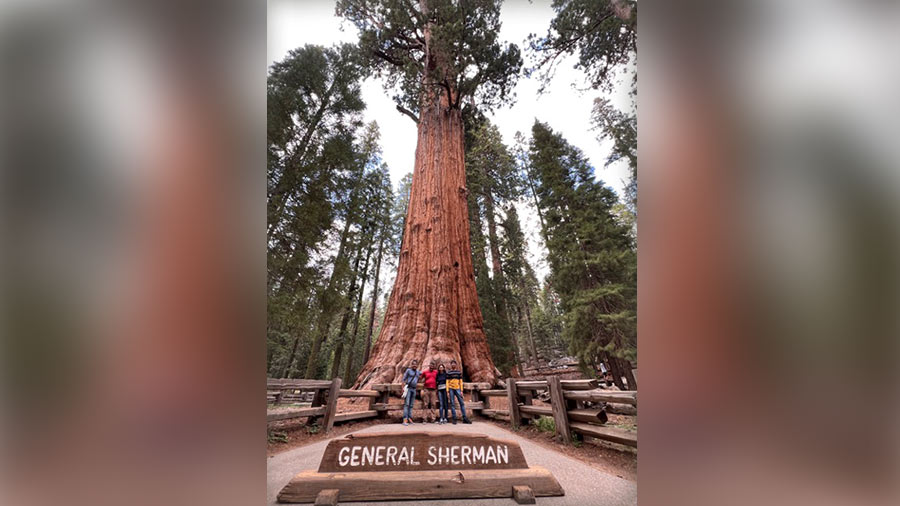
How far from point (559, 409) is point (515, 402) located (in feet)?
1.22

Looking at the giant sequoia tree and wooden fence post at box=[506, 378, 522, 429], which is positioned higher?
the giant sequoia tree

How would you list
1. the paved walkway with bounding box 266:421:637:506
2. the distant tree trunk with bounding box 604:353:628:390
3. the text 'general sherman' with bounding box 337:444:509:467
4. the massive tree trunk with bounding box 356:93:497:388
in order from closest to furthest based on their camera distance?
the paved walkway with bounding box 266:421:637:506 → the text 'general sherman' with bounding box 337:444:509:467 → the distant tree trunk with bounding box 604:353:628:390 → the massive tree trunk with bounding box 356:93:497:388

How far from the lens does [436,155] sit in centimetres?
309

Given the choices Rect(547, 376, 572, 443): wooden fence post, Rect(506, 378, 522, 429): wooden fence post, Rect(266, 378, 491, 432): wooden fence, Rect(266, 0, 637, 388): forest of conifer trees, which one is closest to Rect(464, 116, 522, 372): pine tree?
Rect(266, 0, 637, 388): forest of conifer trees

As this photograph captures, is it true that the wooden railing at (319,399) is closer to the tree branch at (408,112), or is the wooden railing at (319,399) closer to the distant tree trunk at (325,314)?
the distant tree trunk at (325,314)

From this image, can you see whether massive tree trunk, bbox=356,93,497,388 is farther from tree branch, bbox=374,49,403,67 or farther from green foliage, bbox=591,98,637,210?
green foliage, bbox=591,98,637,210

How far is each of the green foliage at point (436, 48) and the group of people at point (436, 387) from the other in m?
2.30

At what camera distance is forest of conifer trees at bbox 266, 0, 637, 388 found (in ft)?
7.45

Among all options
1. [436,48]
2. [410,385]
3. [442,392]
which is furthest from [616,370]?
[436,48]

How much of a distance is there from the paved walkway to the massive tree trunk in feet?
2.07
